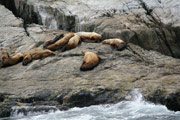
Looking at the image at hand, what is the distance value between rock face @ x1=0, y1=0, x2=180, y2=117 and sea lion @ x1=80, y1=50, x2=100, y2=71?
15 cm

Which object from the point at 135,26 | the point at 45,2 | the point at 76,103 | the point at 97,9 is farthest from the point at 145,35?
the point at 45,2

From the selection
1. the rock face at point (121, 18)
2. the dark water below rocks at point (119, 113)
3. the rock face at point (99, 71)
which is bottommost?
the dark water below rocks at point (119, 113)

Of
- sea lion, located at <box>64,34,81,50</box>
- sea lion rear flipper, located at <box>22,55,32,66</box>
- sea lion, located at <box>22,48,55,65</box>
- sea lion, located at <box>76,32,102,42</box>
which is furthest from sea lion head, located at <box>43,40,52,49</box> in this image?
sea lion, located at <box>76,32,102,42</box>

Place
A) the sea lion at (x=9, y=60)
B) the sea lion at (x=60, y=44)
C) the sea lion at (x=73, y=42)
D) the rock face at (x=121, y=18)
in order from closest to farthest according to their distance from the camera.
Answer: the sea lion at (x=9, y=60)
the sea lion at (x=73, y=42)
the sea lion at (x=60, y=44)
the rock face at (x=121, y=18)

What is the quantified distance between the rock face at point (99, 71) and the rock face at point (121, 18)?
0.12ft

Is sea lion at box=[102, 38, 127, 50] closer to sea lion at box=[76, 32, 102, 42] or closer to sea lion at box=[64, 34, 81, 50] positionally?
sea lion at box=[76, 32, 102, 42]

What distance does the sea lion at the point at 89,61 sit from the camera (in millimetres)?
9156

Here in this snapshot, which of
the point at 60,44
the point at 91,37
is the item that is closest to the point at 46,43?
the point at 60,44

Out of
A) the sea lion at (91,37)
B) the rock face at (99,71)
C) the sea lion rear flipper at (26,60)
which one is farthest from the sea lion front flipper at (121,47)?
the sea lion rear flipper at (26,60)

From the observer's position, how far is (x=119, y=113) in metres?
6.88

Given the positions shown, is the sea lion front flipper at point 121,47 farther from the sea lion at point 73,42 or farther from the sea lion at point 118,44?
the sea lion at point 73,42

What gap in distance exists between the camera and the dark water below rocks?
258 inches

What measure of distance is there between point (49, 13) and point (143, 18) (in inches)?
191

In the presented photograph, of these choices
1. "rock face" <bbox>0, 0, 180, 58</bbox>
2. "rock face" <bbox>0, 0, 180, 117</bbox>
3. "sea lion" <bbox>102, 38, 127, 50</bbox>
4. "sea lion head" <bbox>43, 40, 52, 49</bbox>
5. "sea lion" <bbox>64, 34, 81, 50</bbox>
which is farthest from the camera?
"rock face" <bbox>0, 0, 180, 58</bbox>
